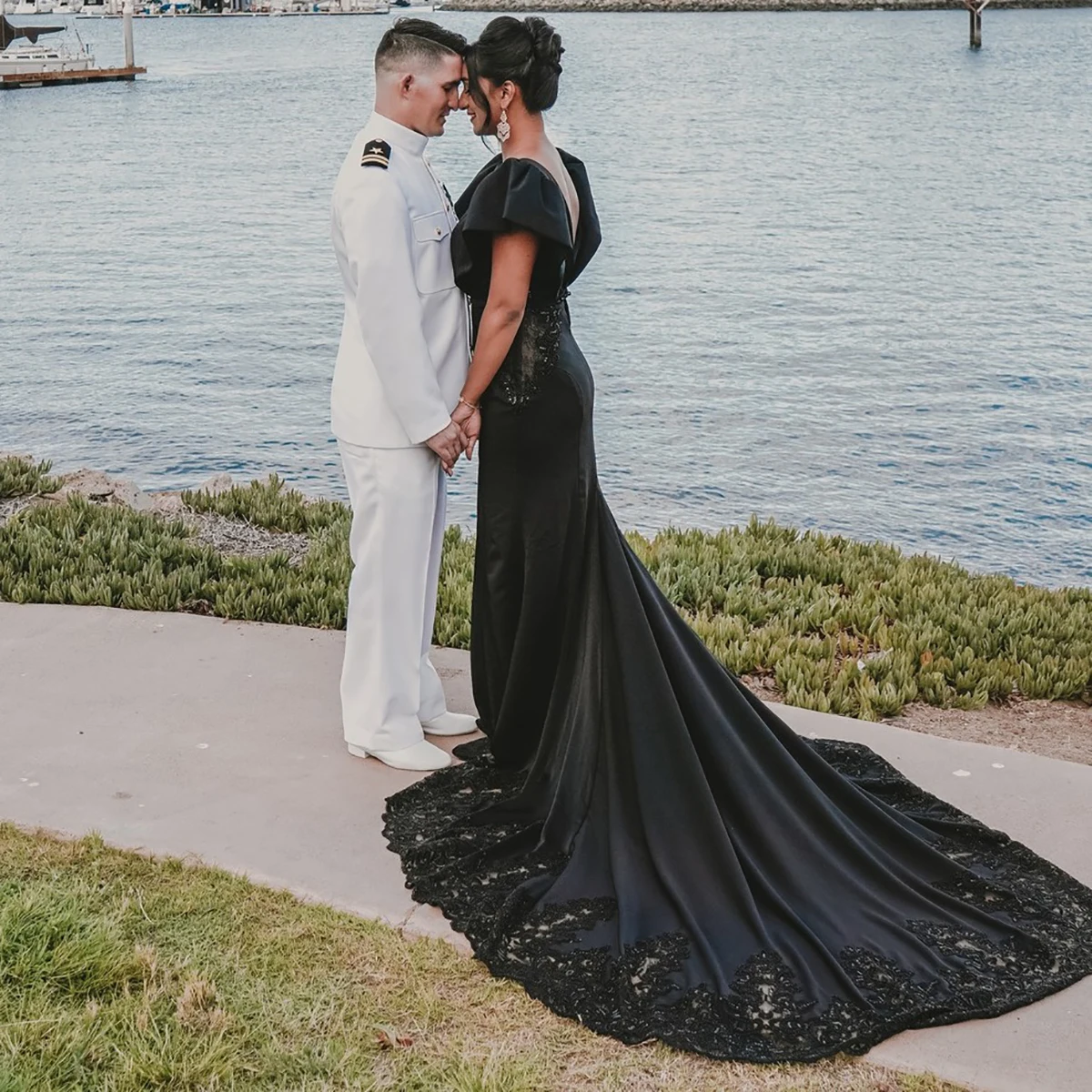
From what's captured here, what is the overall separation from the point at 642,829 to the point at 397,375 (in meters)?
1.64

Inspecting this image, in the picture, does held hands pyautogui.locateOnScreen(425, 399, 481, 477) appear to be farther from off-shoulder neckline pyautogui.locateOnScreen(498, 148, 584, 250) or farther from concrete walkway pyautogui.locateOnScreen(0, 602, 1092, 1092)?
concrete walkway pyautogui.locateOnScreen(0, 602, 1092, 1092)

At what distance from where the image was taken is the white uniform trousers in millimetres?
4930

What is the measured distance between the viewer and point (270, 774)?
5078mm

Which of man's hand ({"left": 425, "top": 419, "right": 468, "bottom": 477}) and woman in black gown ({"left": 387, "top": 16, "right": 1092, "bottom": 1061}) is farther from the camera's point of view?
man's hand ({"left": 425, "top": 419, "right": 468, "bottom": 477})

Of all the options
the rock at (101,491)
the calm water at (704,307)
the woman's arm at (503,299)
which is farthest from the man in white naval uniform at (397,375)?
the calm water at (704,307)

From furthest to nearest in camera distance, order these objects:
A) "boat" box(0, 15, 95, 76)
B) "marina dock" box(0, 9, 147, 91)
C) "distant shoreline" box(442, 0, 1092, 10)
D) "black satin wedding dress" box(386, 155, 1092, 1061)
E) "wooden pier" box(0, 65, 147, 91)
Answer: "distant shoreline" box(442, 0, 1092, 10)
"boat" box(0, 15, 95, 76)
"marina dock" box(0, 9, 147, 91)
"wooden pier" box(0, 65, 147, 91)
"black satin wedding dress" box(386, 155, 1092, 1061)

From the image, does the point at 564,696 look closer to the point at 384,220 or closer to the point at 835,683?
the point at 384,220

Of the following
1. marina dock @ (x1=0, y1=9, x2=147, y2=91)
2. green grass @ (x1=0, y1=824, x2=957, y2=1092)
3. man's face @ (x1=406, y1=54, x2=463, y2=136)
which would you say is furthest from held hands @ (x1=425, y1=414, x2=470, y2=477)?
marina dock @ (x1=0, y1=9, x2=147, y2=91)

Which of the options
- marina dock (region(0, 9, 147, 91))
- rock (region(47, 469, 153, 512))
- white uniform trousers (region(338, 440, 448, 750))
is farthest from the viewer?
marina dock (region(0, 9, 147, 91))

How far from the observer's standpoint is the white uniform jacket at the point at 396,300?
Result: 462 cm

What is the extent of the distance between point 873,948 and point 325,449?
1443cm

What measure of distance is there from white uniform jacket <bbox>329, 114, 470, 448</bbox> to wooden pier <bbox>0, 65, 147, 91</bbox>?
75.8m

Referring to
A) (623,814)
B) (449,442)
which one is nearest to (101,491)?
(449,442)

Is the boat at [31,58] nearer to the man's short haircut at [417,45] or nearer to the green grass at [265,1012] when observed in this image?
the man's short haircut at [417,45]
